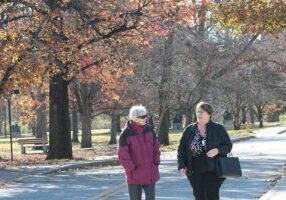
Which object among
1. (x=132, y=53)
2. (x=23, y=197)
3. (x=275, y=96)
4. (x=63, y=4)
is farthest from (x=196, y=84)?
(x=275, y=96)

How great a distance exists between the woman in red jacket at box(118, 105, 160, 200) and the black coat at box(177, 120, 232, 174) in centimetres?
44

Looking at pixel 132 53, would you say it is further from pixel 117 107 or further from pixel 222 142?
pixel 222 142

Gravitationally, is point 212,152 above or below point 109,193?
above

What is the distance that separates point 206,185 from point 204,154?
37 centimetres

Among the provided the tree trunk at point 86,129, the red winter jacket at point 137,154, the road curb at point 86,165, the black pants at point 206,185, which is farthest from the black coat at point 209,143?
the tree trunk at point 86,129

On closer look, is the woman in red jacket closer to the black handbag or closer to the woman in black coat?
the woman in black coat

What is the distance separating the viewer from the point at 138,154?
7.92 m

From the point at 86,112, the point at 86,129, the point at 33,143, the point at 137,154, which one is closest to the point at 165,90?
the point at 86,112

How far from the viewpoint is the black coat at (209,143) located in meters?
7.55

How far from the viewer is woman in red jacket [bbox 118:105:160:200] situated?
7895mm

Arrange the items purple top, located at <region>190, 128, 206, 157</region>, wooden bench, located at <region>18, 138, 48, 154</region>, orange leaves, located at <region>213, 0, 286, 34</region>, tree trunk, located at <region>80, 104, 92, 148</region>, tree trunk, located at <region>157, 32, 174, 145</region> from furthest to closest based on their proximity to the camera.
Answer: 1. tree trunk, located at <region>80, 104, 92, 148</region>
2. tree trunk, located at <region>157, 32, 174, 145</region>
3. wooden bench, located at <region>18, 138, 48, 154</region>
4. orange leaves, located at <region>213, 0, 286, 34</region>
5. purple top, located at <region>190, 128, 206, 157</region>

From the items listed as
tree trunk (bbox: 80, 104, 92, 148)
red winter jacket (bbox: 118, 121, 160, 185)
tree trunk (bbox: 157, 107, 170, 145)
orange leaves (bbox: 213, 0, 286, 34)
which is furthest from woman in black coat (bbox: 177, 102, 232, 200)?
tree trunk (bbox: 80, 104, 92, 148)

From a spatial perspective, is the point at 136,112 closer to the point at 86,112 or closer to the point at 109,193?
the point at 109,193

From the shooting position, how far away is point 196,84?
38.6 m
